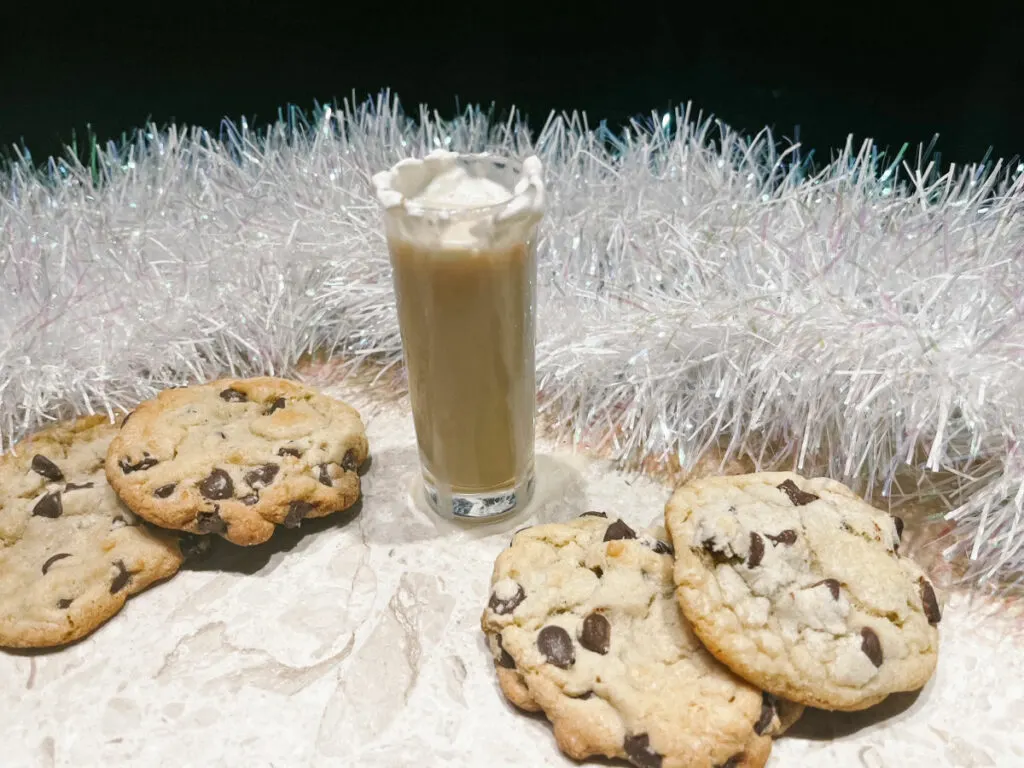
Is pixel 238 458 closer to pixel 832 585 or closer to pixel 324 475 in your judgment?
pixel 324 475

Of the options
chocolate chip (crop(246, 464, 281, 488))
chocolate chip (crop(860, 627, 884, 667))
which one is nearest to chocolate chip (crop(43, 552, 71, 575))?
chocolate chip (crop(246, 464, 281, 488))

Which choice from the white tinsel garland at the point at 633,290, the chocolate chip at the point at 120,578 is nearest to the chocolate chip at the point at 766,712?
the white tinsel garland at the point at 633,290

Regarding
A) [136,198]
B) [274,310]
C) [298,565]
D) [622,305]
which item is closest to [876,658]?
[622,305]

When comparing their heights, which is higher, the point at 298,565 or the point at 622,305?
the point at 622,305

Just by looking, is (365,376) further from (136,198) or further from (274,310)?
(136,198)

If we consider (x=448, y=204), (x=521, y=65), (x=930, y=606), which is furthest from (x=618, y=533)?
(x=521, y=65)

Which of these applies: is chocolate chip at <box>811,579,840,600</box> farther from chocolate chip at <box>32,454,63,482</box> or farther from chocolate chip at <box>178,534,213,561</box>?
chocolate chip at <box>32,454,63,482</box>
